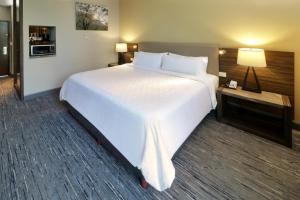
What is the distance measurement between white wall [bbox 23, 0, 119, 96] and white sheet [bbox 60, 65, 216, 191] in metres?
1.28

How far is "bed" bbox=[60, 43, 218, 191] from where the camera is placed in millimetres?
1668

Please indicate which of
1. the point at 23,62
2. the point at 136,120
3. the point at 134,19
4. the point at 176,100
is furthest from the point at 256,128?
the point at 23,62

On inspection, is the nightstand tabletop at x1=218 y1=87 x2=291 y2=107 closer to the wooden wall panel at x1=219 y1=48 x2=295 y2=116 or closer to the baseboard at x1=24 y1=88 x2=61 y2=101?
the wooden wall panel at x1=219 y1=48 x2=295 y2=116

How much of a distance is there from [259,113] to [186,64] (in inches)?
57.8

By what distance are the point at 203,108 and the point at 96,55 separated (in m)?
3.48

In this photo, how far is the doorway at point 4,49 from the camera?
5602 millimetres

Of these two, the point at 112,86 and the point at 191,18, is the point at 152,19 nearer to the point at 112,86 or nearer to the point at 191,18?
the point at 191,18

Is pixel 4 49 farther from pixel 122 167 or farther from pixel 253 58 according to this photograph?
pixel 253 58

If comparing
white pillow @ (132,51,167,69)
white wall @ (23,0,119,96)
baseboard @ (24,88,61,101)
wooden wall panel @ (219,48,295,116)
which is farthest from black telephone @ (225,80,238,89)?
baseboard @ (24,88,61,101)

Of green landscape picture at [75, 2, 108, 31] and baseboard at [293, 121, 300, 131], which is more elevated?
green landscape picture at [75, 2, 108, 31]

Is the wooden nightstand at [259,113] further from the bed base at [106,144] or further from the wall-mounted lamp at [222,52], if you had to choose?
the bed base at [106,144]

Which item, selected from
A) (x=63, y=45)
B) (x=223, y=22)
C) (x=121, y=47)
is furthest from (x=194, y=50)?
(x=63, y=45)

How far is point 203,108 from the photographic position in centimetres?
280

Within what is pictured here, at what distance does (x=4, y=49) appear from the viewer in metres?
5.74
